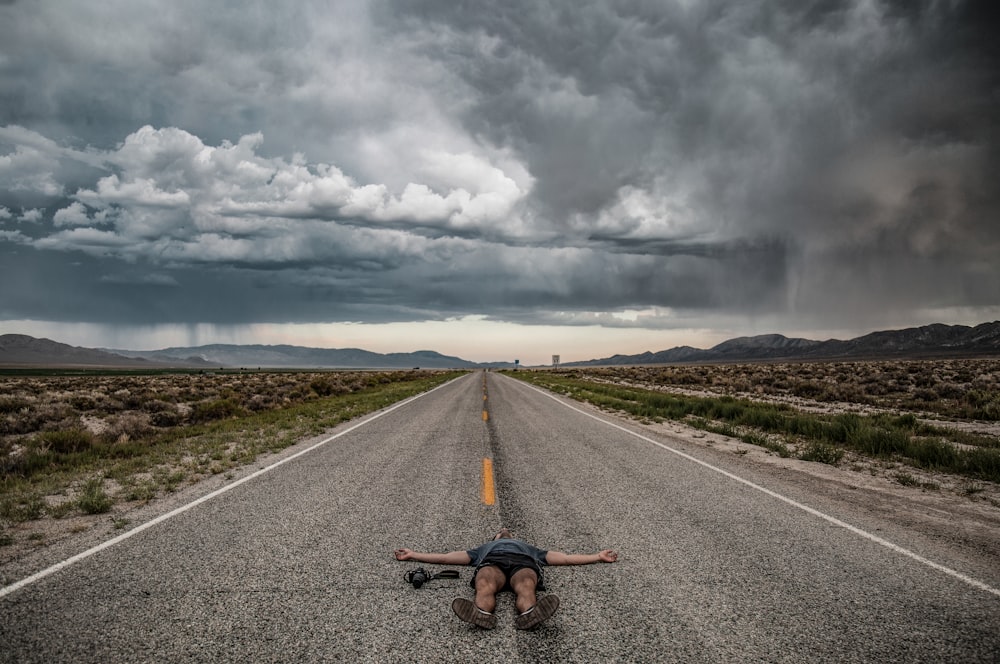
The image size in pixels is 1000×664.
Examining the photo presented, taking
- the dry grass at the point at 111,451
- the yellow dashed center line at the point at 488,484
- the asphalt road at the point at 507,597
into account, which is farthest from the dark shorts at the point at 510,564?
the dry grass at the point at 111,451

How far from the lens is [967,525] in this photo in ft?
20.2

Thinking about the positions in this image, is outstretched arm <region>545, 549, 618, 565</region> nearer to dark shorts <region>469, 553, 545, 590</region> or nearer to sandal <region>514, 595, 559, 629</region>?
dark shorts <region>469, 553, 545, 590</region>

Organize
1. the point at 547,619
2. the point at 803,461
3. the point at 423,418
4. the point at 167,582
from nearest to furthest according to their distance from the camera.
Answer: the point at 547,619
the point at 167,582
the point at 803,461
the point at 423,418

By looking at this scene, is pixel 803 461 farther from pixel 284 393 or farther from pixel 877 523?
pixel 284 393

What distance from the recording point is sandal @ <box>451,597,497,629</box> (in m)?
3.54

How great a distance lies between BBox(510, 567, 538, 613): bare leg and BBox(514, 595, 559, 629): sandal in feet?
0.17

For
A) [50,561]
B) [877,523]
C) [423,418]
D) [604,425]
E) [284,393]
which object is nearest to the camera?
[50,561]

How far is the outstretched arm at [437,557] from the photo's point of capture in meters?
4.49

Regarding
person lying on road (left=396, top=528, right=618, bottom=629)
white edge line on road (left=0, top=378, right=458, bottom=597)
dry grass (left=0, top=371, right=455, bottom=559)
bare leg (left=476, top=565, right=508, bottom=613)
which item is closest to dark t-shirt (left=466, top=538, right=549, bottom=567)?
person lying on road (left=396, top=528, right=618, bottom=629)

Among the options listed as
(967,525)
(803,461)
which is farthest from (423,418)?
(967,525)

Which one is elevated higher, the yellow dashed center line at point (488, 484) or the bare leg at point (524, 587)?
the bare leg at point (524, 587)

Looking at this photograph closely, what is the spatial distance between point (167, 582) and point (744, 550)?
5.50m

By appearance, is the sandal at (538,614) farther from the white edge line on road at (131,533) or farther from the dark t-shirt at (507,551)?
the white edge line on road at (131,533)

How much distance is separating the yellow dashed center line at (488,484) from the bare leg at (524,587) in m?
2.73
